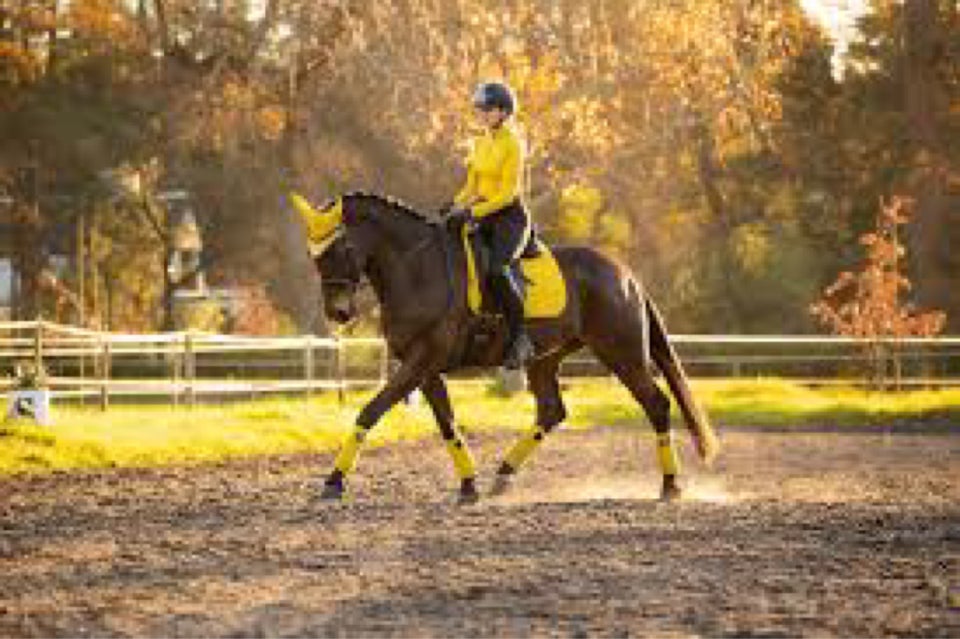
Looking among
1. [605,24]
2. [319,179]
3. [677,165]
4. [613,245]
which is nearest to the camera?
[605,24]

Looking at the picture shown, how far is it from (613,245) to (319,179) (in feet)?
51.0

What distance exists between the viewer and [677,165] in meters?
53.3

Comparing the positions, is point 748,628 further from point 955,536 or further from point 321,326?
point 321,326

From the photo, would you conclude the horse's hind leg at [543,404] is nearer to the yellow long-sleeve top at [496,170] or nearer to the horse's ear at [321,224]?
the yellow long-sleeve top at [496,170]

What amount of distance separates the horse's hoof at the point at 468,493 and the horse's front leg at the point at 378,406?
2.95ft

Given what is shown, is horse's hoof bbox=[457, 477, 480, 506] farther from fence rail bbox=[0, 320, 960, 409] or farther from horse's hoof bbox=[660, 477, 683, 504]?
fence rail bbox=[0, 320, 960, 409]

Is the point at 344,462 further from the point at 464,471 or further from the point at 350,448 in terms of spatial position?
the point at 464,471

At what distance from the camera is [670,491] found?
568 inches

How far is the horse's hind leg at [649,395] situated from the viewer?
1463cm

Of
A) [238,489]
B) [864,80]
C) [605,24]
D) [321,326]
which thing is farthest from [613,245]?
[238,489]

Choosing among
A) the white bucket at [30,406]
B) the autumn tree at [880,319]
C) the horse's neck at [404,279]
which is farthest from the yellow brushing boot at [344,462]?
the autumn tree at [880,319]

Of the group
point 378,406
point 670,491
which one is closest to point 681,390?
point 670,491

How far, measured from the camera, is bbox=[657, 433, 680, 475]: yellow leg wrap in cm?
1456

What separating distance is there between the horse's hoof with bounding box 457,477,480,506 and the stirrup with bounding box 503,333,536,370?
3.14 feet
